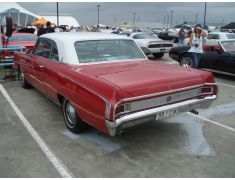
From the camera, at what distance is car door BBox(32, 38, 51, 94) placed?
5449 mm

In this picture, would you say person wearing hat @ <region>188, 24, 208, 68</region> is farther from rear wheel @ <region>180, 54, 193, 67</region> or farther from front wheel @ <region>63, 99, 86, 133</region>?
front wheel @ <region>63, 99, 86, 133</region>

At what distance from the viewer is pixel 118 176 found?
10.9 ft

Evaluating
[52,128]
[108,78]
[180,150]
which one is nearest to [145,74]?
[108,78]

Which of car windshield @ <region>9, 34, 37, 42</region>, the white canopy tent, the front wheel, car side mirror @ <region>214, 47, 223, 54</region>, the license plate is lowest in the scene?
the front wheel

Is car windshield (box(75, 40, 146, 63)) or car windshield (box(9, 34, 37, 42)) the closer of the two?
car windshield (box(75, 40, 146, 63))

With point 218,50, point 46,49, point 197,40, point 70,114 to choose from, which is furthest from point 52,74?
point 218,50

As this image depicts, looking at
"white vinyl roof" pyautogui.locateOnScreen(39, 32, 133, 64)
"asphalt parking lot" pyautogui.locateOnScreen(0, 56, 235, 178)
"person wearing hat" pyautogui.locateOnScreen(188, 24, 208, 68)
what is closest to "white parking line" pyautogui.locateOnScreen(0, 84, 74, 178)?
"asphalt parking lot" pyautogui.locateOnScreen(0, 56, 235, 178)

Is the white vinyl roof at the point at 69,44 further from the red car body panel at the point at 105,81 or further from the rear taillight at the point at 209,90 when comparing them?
the rear taillight at the point at 209,90

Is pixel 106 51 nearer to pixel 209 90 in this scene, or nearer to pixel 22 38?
pixel 209 90

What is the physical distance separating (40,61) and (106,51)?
4.66 feet

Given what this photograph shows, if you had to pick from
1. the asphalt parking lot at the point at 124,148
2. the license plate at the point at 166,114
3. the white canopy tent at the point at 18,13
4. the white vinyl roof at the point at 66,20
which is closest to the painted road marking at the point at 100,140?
the asphalt parking lot at the point at 124,148

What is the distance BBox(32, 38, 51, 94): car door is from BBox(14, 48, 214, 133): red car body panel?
32 centimetres

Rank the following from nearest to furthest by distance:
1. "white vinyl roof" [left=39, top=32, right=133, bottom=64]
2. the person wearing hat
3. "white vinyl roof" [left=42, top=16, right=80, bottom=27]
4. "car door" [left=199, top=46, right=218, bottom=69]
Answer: "white vinyl roof" [left=39, top=32, right=133, bottom=64] → the person wearing hat → "car door" [left=199, top=46, right=218, bottom=69] → "white vinyl roof" [left=42, top=16, right=80, bottom=27]

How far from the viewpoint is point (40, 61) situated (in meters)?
5.59
